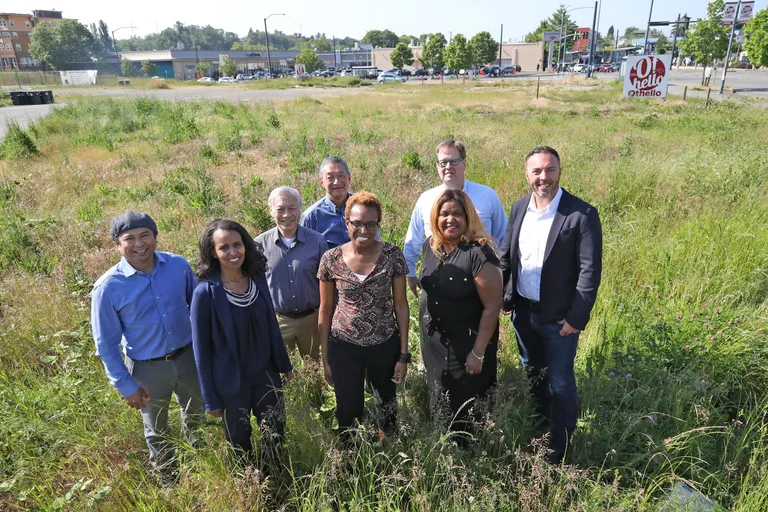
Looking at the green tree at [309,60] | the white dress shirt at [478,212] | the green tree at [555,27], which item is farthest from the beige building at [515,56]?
the white dress shirt at [478,212]

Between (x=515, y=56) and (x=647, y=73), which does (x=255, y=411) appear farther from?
(x=515, y=56)

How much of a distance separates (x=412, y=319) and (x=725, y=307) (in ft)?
9.30

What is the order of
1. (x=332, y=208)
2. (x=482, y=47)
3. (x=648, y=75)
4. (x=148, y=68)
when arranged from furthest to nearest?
(x=148, y=68)
(x=482, y=47)
(x=648, y=75)
(x=332, y=208)

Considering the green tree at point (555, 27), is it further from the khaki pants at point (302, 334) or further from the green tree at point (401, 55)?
the khaki pants at point (302, 334)

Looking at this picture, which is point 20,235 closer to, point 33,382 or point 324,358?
point 33,382

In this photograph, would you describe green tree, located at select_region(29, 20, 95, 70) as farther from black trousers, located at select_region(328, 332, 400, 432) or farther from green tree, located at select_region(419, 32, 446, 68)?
black trousers, located at select_region(328, 332, 400, 432)

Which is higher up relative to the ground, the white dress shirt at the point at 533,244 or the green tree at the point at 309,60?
the green tree at the point at 309,60

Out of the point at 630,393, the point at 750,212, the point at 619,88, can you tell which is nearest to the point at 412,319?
the point at 630,393

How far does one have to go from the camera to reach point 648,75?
863cm

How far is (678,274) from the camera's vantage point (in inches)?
180

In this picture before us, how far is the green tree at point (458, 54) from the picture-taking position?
193 feet

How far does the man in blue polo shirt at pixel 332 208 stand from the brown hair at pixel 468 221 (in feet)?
3.82

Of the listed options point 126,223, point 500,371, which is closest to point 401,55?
point 500,371

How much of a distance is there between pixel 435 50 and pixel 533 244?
70032 millimetres
